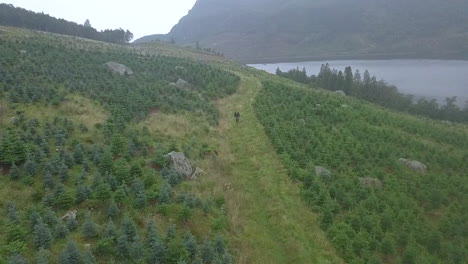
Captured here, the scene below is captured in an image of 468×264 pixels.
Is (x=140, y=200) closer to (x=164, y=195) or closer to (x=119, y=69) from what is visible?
(x=164, y=195)

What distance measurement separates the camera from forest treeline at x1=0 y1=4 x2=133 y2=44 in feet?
392

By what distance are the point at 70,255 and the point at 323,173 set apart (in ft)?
65.5

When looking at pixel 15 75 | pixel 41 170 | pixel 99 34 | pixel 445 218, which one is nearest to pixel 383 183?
pixel 445 218

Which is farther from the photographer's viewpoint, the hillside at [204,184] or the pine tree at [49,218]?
the hillside at [204,184]

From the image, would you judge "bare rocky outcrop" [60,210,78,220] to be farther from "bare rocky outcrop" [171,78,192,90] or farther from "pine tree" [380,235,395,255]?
"bare rocky outcrop" [171,78,192,90]

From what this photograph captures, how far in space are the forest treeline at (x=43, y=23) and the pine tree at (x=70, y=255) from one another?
126358 millimetres

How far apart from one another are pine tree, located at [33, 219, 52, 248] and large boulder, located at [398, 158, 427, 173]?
30.9 m

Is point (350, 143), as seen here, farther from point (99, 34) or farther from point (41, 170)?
point (99, 34)

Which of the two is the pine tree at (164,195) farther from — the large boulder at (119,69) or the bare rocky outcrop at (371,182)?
the large boulder at (119,69)

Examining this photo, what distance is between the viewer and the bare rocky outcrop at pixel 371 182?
28.8m

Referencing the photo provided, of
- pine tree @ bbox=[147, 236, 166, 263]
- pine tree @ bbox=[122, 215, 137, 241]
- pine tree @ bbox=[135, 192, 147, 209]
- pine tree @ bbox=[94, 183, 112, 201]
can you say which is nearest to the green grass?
pine tree @ bbox=[147, 236, 166, 263]

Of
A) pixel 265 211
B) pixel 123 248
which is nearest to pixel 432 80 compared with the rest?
pixel 265 211

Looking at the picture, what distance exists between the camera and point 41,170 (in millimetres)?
20266

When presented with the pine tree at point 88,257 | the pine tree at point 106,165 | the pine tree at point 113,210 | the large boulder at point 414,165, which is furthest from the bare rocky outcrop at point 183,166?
the large boulder at point 414,165
